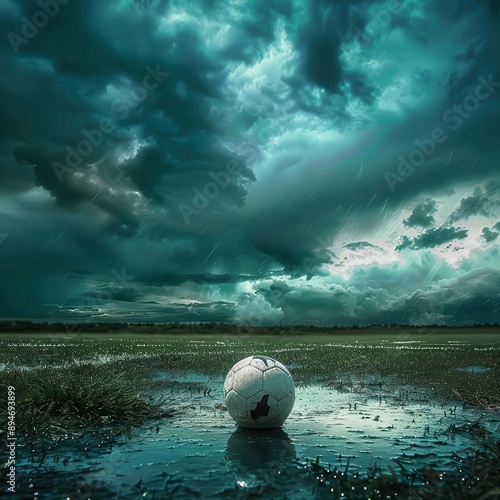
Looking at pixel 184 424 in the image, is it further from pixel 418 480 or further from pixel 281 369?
pixel 418 480

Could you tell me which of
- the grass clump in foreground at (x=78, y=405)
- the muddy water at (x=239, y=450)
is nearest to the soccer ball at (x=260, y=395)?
the muddy water at (x=239, y=450)

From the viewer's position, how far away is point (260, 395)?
33.2 ft

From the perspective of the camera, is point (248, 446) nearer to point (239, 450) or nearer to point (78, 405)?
point (239, 450)

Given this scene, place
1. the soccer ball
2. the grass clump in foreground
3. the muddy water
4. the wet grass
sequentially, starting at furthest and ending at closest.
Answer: the wet grass, the grass clump in foreground, the soccer ball, the muddy water

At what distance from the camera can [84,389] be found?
11.5 metres

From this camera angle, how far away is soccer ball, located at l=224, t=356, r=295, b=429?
10117mm

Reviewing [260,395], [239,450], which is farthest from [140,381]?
[239,450]

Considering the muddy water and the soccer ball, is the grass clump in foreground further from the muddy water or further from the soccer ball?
the soccer ball

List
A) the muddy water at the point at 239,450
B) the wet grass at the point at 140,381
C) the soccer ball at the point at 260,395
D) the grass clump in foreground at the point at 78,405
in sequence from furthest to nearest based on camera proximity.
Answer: the wet grass at the point at 140,381 < the grass clump in foreground at the point at 78,405 < the soccer ball at the point at 260,395 < the muddy water at the point at 239,450

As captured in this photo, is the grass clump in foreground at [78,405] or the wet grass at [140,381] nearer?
the grass clump in foreground at [78,405]

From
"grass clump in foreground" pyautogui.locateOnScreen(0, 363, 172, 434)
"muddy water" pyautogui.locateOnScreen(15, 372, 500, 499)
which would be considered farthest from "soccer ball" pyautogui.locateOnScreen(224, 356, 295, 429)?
"grass clump in foreground" pyautogui.locateOnScreen(0, 363, 172, 434)

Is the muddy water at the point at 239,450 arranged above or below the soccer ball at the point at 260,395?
below

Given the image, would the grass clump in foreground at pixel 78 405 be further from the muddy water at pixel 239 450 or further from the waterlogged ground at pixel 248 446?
the muddy water at pixel 239 450

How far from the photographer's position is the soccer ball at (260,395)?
1012cm
